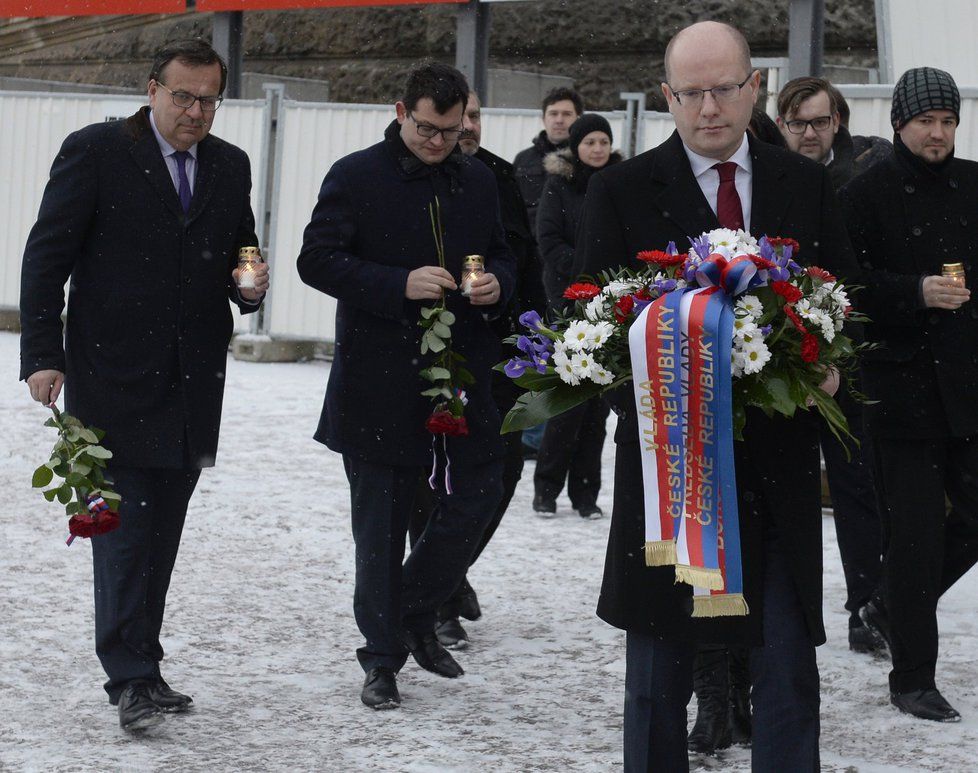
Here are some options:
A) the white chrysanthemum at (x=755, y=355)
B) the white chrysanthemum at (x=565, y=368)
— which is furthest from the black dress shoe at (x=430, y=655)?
the white chrysanthemum at (x=755, y=355)

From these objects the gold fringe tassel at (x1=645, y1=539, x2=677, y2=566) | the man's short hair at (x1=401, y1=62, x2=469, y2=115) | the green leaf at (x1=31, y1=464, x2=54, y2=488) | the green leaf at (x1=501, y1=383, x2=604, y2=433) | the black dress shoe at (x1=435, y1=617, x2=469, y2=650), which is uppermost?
the man's short hair at (x1=401, y1=62, x2=469, y2=115)

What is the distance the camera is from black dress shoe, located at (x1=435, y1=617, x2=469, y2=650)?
5.98m

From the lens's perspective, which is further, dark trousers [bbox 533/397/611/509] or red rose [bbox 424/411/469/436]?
dark trousers [bbox 533/397/611/509]

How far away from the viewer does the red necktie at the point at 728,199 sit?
3.80 metres

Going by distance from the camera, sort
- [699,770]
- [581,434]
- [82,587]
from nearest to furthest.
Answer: [699,770]
[82,587]
[581,434]

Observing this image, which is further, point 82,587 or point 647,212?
point 82,587

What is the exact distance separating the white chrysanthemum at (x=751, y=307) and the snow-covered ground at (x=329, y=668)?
169cm

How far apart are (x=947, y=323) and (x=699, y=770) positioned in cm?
163

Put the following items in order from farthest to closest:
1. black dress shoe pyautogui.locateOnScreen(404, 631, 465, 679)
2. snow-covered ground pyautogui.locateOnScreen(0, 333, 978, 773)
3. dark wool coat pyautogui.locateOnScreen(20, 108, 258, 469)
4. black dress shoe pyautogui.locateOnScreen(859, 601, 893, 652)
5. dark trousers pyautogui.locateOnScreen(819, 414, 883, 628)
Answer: dark trousers pyautogui.locateOnScreen(819, 414, 883, 628) → black dress shoe pyautogui.locateOnScreen(859, 601, 893, 652) → black dress shoe pyautogui.locateOnScreen(404, 631, 465, 679) → dark wool coat pyautogui.locateOnScreen(20, 108, 258, 469) → snow-covered ground pyautogui.locateOnScreen(0, 333, 978, 773)

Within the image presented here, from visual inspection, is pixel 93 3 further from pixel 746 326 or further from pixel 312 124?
pixel 746 326

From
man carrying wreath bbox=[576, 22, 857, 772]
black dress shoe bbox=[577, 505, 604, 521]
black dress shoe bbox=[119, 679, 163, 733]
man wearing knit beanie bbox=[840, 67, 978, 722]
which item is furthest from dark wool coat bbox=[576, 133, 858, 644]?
black dress shoe bbox=[577, 505, 604, 521]

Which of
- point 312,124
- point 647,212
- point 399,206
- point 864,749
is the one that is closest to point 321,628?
point 399,206

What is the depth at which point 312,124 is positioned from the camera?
44.8 feet

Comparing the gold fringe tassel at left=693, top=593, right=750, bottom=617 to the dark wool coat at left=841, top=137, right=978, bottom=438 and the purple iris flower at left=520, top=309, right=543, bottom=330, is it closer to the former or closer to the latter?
the purple iris flower at left=520, top=309, right=543, bottom=330
